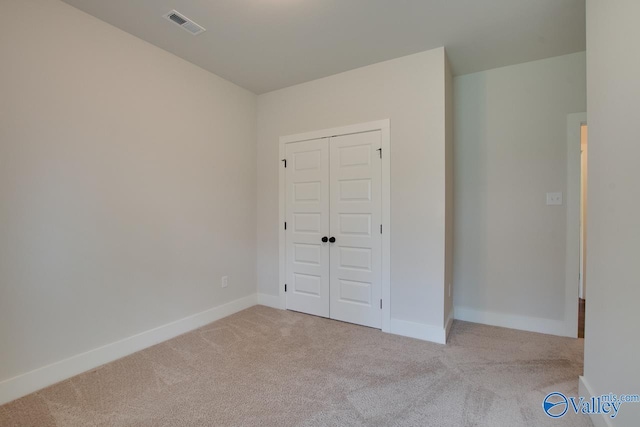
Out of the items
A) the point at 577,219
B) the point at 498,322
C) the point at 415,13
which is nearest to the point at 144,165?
the point at 415,13

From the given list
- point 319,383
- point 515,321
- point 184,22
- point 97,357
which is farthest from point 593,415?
point 184,22

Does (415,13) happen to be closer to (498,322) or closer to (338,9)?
(338,9)

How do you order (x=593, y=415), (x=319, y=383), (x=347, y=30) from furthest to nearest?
(x=347, y=30)
(x=319, y=383)
(x=593, y=415)

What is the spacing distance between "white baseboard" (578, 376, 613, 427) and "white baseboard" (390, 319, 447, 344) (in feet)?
3.28

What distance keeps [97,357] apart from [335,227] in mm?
2468

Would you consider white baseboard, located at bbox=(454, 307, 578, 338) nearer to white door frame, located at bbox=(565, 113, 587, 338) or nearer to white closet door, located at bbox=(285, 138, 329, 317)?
white door frame, located at bbox=(565, 113, 587, 338)

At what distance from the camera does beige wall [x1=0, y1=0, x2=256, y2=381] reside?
6.51 ft

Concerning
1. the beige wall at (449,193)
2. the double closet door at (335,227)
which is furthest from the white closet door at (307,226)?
the beige wall at (449,193)

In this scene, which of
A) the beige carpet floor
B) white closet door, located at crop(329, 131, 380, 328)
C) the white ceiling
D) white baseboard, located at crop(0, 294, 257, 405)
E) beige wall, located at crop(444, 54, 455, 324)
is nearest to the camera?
the beige carpet floor

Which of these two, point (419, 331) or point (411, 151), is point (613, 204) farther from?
point (419, 331)

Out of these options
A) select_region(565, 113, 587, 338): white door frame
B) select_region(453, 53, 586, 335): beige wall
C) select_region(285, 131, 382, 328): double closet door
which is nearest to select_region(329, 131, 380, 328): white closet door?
select_region(285, 131, 382, 328): double closet door

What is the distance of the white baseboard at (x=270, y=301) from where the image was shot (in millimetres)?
3787

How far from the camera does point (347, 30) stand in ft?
8.23

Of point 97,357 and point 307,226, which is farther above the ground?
point 307,226
